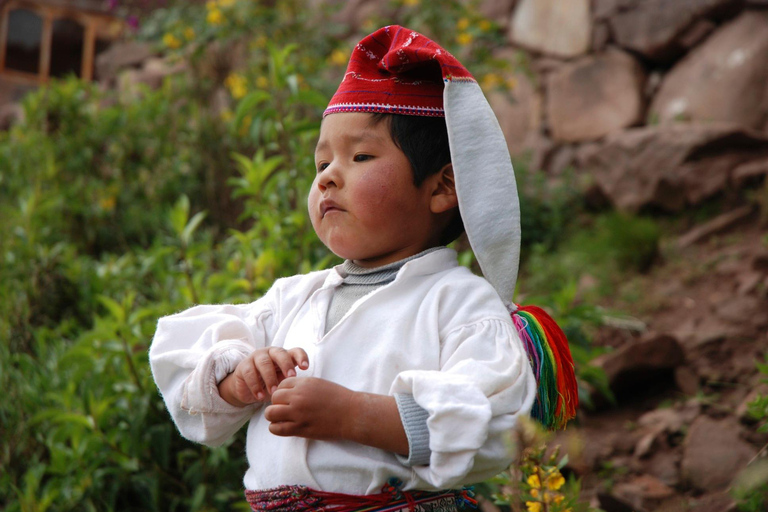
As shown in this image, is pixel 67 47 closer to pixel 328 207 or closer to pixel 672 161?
pixel 672 161

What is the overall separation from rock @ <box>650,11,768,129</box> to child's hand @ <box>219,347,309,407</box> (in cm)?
388

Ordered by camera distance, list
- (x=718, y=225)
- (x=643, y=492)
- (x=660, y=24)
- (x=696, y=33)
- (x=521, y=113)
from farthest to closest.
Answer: (x=521, y=113), (x=660, y=24), (x=696, y=33), (x=718, y=225), (x=643, y=492)

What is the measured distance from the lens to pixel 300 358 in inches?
52.5

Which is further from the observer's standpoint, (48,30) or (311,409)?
(48,30)

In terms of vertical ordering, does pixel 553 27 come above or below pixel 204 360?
above

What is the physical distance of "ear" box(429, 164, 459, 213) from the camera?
1512 mm

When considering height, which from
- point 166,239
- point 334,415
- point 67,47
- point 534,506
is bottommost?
point 67,47

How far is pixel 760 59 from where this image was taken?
4.25 m

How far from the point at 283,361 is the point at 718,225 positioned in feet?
11.4

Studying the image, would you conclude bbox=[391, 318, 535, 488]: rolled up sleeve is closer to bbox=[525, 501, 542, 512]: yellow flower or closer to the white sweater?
the white sweater

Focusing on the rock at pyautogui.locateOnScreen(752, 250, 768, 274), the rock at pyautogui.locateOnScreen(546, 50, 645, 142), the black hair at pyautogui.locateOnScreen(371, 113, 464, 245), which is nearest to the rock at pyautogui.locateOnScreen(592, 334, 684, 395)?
the rock at pyautogui.locateOnScreen(752, 250, 768, 274)

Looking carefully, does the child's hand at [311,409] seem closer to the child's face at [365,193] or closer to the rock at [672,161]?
the child's face at [365,193]

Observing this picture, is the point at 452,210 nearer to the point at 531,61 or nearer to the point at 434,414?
the point at 434,414

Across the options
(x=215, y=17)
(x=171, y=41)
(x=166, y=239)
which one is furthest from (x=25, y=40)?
(x=166, y=239)
